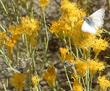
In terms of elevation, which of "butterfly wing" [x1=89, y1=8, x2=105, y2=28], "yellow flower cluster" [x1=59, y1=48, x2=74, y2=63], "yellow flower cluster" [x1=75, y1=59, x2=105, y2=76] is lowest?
"yellow flower cluster" [x1=75, y1=59, x2=105, y2=76]

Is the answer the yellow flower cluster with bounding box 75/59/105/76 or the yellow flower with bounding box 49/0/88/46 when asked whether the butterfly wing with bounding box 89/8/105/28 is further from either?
the yellow flower cluster with bounding box 75/59/105/76

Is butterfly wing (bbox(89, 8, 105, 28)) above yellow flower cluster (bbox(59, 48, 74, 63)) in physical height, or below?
above

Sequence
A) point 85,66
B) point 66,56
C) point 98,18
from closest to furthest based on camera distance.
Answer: point 85,66 → point 66,56 → point 98,18

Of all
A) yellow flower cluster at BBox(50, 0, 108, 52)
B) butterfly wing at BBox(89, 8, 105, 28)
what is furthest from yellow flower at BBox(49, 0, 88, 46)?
butterfly wing at BBox(89, 8, 105, 28)

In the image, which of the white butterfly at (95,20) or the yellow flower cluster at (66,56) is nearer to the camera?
the yellow flower cluster at (66,56)

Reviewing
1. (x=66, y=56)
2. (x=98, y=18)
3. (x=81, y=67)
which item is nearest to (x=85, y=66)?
(x=81, y=67)

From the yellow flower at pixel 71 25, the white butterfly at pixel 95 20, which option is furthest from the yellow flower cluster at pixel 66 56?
the white butterfly at pixel 95 20

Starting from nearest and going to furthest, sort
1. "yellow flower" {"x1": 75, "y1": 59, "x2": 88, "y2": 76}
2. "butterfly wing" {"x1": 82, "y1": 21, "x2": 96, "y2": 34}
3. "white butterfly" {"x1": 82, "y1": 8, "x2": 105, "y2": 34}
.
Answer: "yellow flower" {"x1": 75, "y1": 59, "x2": 88, "y2": 76} → "butterfly wing" {"x1": 82, "y1": 21, "x2": 96, "y2": 34} → "white butterfly" {"x1": 82, "y1": 8, "x2": 105, "y2": 34}

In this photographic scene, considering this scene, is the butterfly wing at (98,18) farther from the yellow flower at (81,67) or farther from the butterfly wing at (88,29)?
the yellow flower at (81,67)

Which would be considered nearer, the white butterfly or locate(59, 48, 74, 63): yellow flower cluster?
locate(59, 48, 74, 63): yellow flower cluster

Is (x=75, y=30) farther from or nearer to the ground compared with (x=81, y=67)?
farther from the ground

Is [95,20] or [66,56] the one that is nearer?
[66,56]

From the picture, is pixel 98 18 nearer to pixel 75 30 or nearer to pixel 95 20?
pixel 95 20

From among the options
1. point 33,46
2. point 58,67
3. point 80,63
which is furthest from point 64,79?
point 80,63
